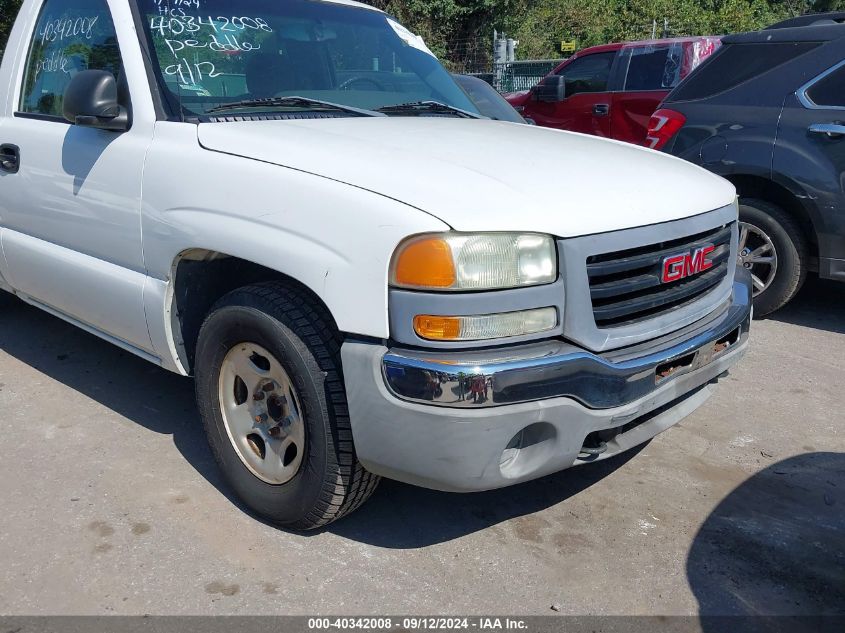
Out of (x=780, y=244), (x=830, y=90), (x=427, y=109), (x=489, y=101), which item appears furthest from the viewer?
(x=489, y=101)

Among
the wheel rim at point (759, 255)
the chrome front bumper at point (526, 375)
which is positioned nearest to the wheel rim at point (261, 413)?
the chrome front bumper at point (526, 375)

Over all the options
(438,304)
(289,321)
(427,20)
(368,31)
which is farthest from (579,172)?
(427,20)

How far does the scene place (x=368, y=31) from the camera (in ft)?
12.9

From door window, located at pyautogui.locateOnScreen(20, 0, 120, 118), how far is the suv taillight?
12.2 feet

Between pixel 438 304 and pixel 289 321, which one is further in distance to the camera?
pixel 289 321

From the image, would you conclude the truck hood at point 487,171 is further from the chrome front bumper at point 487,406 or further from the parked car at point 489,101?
the parked car at point 489,101

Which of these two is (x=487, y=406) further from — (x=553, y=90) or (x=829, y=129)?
(x=553, y=90)

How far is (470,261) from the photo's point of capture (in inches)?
90.6

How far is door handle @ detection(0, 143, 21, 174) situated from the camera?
12.4 ft

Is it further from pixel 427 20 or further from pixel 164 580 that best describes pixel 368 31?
pixel 427 20

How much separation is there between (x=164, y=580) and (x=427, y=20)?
26.1 metres

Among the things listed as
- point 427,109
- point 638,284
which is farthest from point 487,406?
point 427,109

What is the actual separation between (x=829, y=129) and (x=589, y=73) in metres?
5.18

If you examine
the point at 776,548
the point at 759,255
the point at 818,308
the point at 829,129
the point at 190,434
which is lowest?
the point at 818,308
